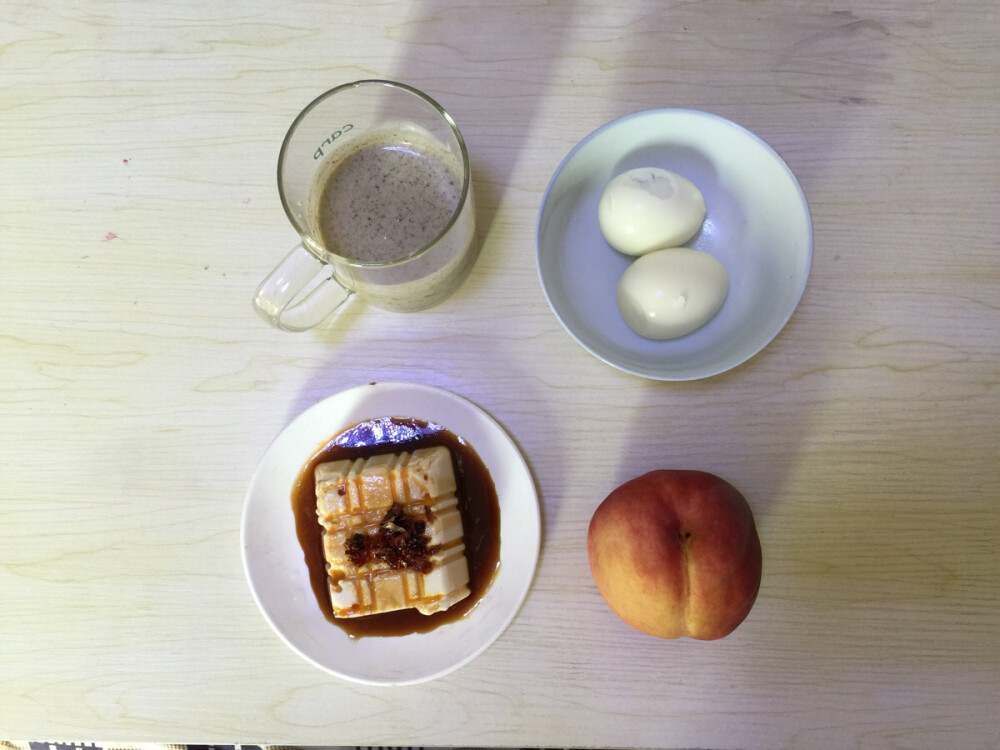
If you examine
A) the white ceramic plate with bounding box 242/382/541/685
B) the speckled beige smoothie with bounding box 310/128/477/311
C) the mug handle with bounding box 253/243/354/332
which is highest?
the speckled beige smoothie with bounding box 310/128/477/311

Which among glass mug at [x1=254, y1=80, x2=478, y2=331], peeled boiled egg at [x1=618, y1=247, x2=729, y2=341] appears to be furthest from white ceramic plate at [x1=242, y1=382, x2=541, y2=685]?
peeled boiled egg at [x1=618, y1=247, x2=729, y2=341]

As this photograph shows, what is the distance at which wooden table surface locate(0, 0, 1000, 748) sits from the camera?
2.99 feet

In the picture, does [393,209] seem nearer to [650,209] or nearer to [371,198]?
[371,198]

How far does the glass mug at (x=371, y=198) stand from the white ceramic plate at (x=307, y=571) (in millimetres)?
124

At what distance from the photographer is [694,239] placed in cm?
94

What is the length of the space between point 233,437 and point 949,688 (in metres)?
0.93

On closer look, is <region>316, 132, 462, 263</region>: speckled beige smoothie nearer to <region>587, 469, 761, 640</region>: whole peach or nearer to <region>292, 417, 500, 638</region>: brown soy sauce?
<region>292, 417, 500, 638</region>: brown soy sauce

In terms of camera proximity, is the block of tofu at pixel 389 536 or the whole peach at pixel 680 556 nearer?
the whole peach at pixel 680 556

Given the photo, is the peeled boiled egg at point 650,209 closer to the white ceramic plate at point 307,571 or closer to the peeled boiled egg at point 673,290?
the peeled boiled egg at point 673,290

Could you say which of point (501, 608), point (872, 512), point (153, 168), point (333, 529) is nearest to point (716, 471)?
point (872, 512)

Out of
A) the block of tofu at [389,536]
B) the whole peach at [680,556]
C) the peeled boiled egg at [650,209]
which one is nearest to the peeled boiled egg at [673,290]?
the peeled boiled egg at [650,209]

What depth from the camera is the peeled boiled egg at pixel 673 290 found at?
0.84 metres

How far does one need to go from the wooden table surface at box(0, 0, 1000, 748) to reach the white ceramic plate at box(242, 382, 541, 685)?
1.4 inches

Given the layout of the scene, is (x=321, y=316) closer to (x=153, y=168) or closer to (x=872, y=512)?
(x=153, y=168)
